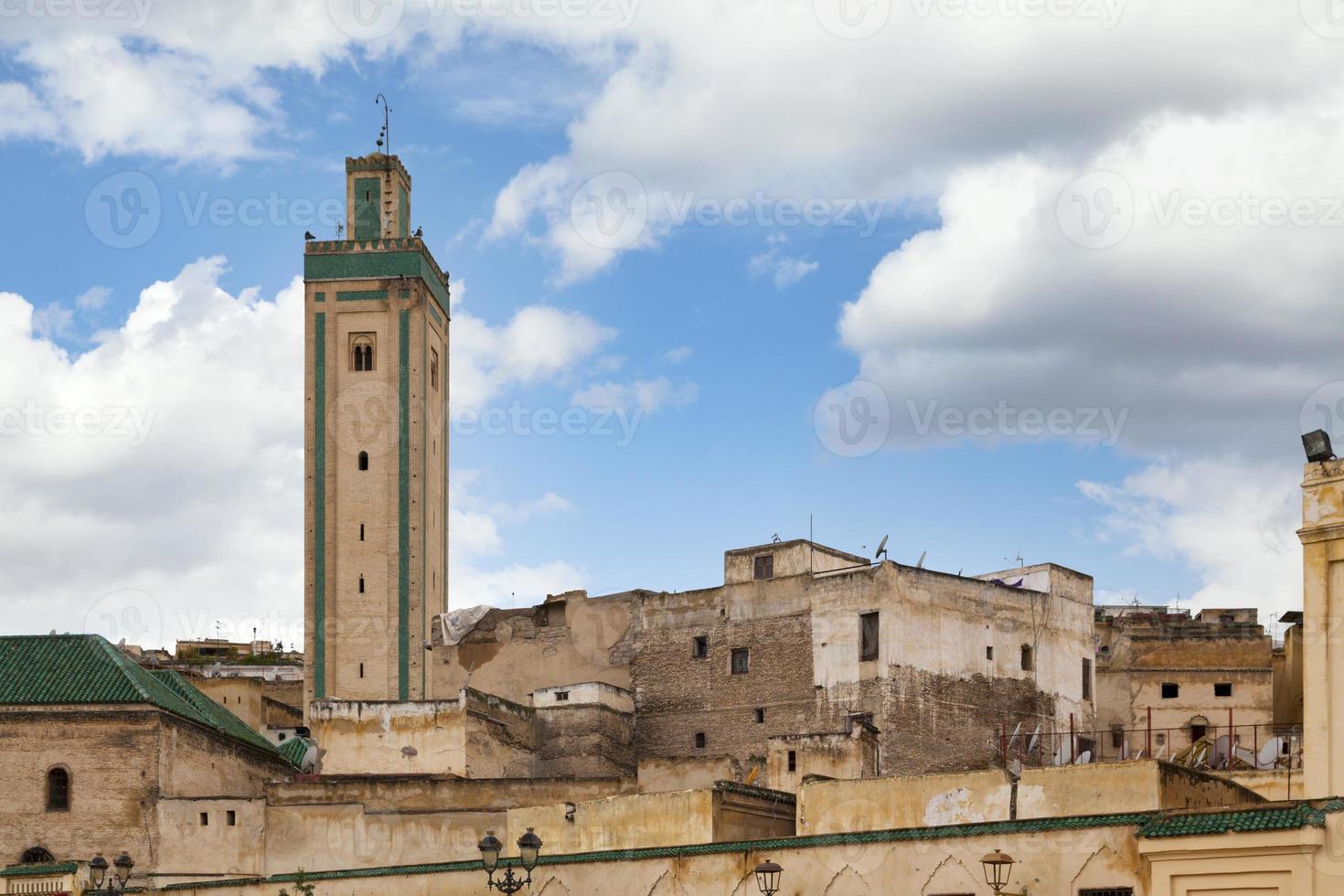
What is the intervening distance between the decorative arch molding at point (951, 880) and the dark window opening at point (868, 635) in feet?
64.4

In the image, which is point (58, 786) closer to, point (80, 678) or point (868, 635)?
point (80, 678)

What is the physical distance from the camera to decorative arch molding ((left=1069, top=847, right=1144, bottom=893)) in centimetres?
2092

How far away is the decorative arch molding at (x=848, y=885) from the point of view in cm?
2277

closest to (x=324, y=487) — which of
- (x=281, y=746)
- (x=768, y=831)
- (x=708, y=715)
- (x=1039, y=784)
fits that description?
(x=281, y=746)

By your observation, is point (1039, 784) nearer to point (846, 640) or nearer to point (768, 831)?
point (768, 831)

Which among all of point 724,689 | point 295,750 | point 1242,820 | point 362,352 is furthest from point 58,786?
point 1242,820

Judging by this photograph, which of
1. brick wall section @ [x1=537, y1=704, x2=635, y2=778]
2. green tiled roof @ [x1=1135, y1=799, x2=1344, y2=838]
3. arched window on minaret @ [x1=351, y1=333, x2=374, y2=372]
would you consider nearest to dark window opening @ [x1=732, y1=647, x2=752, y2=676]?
brick wall section @ [x1=537, y1=704, x2=635, y2=778]

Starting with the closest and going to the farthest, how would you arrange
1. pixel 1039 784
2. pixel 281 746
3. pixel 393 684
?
pixel 1039 784 < pixel 281 746 < pixel 393 684

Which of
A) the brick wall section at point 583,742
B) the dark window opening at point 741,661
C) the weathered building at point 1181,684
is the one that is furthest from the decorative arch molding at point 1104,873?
the weathered building at point 1181,684

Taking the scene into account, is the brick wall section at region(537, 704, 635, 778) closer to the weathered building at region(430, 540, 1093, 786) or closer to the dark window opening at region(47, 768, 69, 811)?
the weathered building at region(430, 540, 1093, 786)

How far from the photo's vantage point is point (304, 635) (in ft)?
169

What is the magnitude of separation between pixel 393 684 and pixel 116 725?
11354 millimetres

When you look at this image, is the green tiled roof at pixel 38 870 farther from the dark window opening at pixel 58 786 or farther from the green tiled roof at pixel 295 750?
the green tiled roof at pixel 295 750

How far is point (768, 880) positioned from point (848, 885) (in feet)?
3.38
